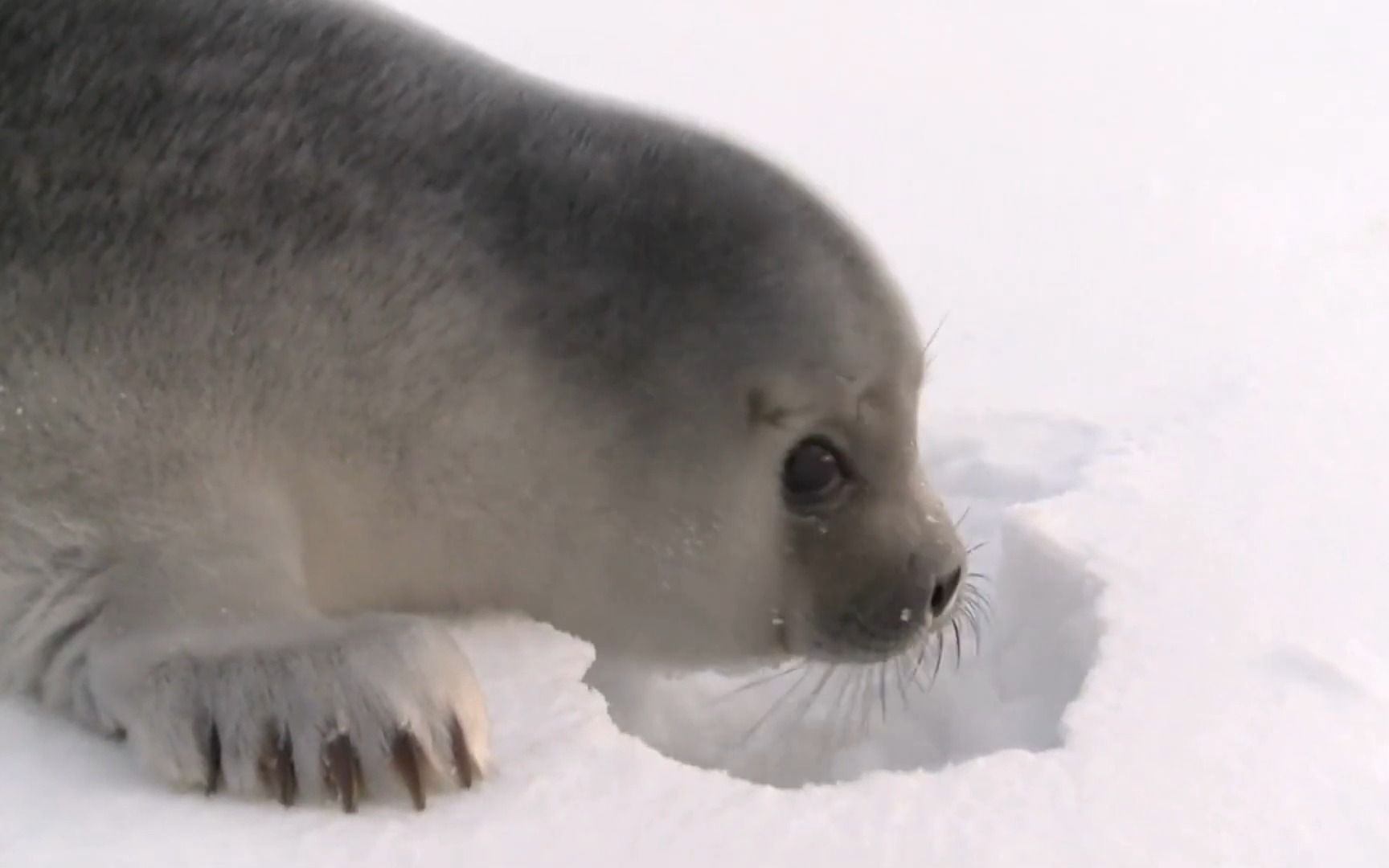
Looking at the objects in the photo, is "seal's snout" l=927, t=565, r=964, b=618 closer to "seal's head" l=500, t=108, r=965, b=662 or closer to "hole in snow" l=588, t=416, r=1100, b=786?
"seal's head" l=500, t=108, r=965, b=662

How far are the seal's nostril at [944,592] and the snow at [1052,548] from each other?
0.16 metres

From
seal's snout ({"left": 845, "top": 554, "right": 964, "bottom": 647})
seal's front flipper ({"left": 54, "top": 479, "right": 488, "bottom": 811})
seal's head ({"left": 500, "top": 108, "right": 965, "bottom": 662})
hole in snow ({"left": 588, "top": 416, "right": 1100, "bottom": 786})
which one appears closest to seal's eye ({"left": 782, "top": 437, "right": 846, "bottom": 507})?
seal's head ({"left": 500, "top": 108, "right": 965, "bottom": 662})

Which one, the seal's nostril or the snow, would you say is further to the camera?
the seal's nostril

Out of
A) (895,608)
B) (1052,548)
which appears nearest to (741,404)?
(895,608)

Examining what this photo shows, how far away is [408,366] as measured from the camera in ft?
5.06

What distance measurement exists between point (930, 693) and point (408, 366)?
2.67 ft

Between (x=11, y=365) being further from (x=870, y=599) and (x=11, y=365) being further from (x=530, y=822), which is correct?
(x=870, y=599)

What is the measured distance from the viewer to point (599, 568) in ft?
5.31

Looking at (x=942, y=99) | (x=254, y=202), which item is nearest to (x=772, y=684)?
(x=254, y=202)

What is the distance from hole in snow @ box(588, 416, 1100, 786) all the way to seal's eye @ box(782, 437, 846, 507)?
25 centimetres

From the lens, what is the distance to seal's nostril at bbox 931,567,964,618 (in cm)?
169

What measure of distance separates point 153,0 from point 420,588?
2.21 ft

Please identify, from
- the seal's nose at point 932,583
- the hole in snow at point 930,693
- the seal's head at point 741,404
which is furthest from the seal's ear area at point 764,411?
the hole in snow at point 930,693

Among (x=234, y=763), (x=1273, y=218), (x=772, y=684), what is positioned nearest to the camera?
(x=234, y=763)
